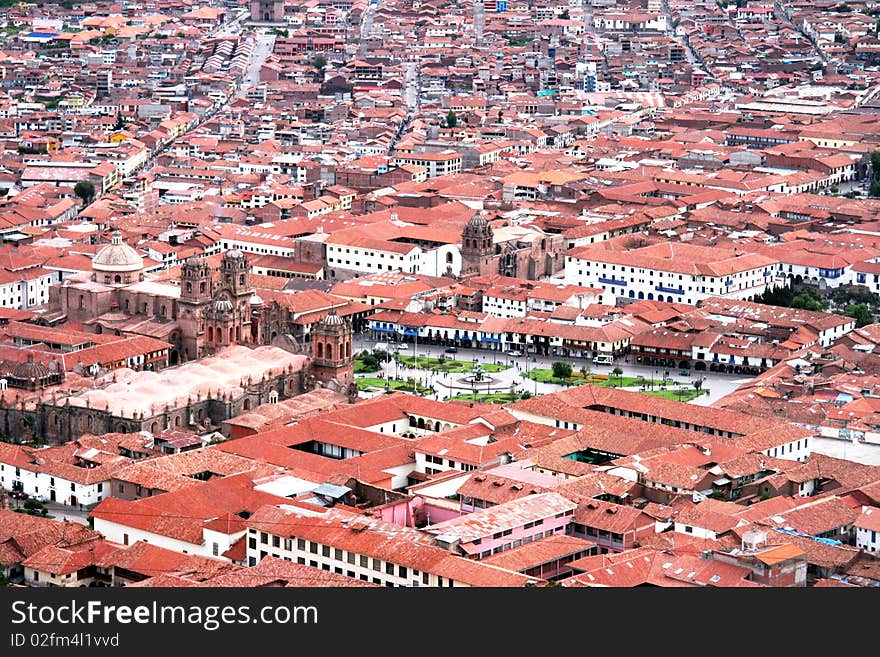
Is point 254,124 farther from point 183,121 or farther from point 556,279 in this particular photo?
point 556,279

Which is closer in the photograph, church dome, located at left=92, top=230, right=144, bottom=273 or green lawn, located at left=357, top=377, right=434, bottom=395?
green lawn, located at left=357, top=377, right=434, bottom=395

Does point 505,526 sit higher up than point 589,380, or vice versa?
point 505,526

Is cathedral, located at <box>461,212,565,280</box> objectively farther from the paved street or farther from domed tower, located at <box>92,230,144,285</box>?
the paved street

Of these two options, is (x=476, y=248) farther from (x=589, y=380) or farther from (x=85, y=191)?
(x=85, y=191)

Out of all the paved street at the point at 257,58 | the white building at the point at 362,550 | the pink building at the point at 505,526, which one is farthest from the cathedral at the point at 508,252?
the paved street at the point at 257,58

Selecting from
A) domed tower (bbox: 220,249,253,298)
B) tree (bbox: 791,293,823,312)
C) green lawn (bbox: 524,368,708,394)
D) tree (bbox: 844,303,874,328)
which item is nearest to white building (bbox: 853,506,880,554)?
green lawn (bbox: 524,368,708,394)

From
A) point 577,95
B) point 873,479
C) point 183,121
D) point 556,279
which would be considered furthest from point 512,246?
point 577,95

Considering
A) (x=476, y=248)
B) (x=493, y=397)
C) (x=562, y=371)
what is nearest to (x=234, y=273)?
(x=493, y=397)
